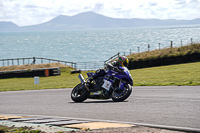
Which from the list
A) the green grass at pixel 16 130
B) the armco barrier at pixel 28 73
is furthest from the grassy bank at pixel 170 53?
the green grass at pixel 16 130

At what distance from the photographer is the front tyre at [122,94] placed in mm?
10891

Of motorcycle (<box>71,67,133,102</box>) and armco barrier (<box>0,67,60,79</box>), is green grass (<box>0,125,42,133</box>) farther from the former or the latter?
armco barrier (<box>0,67,60,79</box>)

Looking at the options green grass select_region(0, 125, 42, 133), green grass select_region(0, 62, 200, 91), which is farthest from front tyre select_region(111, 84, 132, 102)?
green grass select_region(0, 62, 200, 91)

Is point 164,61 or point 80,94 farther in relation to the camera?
point 164,61

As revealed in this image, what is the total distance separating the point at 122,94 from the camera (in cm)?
1111

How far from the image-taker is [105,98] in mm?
11586

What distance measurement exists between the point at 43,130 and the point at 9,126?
1.24 metres

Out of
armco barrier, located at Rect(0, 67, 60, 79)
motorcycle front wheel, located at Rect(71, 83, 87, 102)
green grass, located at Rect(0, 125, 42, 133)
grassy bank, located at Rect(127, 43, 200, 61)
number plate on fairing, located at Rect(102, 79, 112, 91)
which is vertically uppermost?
grassy bank, located at Rect(127, 43, 200, 61)

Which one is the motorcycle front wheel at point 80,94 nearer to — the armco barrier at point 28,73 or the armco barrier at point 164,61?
the armco barrier at point 164,61

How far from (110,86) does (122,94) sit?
0.48 meters

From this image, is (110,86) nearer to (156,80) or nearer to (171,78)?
(156,80)

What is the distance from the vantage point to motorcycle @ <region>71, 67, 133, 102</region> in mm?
11023

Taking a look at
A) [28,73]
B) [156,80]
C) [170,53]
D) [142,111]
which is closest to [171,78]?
[156,80]

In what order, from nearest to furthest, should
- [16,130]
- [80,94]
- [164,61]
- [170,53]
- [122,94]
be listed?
[16,130]
[122,94]
[80,94]
[164,61]
[170,53]
